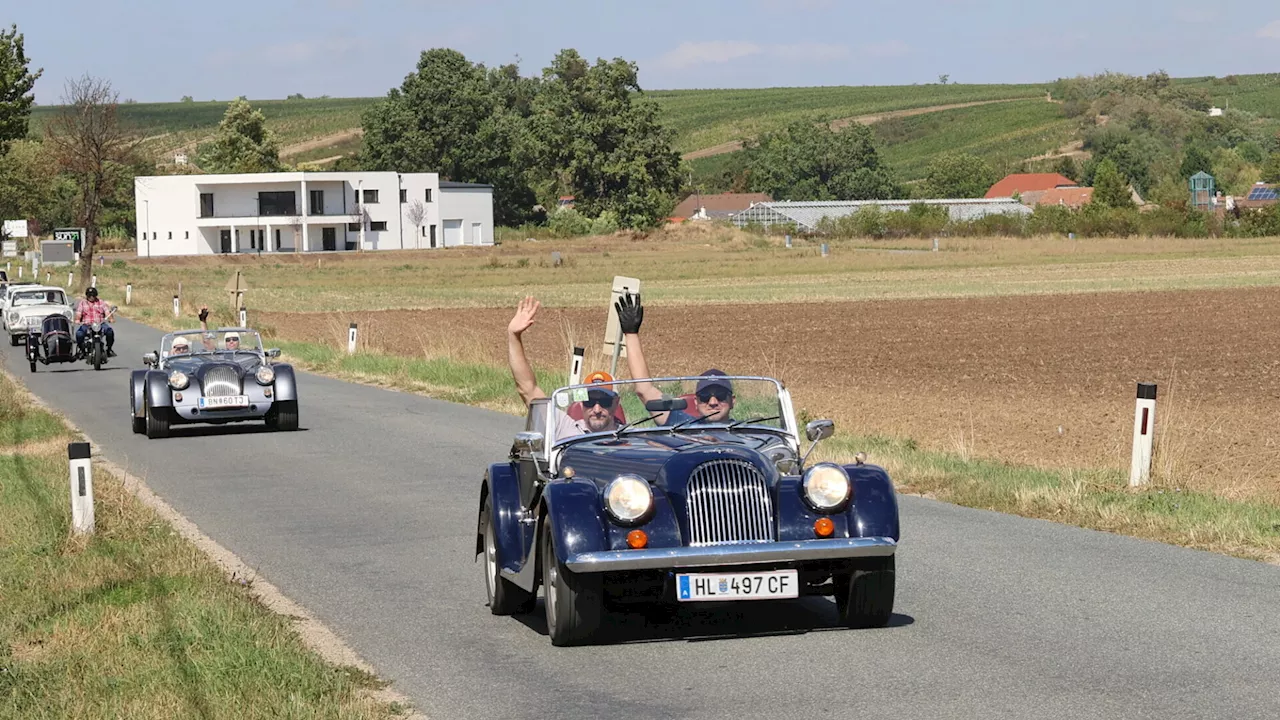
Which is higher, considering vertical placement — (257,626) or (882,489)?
(882,489)

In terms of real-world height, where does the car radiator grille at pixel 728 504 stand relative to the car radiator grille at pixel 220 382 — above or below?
above

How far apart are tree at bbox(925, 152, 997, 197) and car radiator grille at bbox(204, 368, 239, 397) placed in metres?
171

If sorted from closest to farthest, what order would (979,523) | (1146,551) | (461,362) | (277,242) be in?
1. (1146,551)
2. (979,523)
3. (461,362)
4. (277,242)

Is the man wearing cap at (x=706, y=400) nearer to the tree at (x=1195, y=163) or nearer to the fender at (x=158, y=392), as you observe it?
the fender at (x=158, y=392)

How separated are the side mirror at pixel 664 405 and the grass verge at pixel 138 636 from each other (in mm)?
2151

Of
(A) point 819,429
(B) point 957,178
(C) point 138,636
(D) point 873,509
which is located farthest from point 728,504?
(B) point 957,178

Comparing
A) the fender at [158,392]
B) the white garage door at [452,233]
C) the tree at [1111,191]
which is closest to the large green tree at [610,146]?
the white garage door at [452,233]

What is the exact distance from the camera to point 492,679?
7789 millimetres

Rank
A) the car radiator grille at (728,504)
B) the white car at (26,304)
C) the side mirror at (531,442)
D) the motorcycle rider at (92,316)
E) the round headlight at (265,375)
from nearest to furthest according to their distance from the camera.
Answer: the car radiator grille at (728,504) < the side mirror at (531,442) < the round headlight at (265,375) < the motorcycle rider at (92,316) < the white car at (26,304)

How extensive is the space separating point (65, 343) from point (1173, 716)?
3163 cm

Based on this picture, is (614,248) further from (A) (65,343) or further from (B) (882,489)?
(B) (882,489)

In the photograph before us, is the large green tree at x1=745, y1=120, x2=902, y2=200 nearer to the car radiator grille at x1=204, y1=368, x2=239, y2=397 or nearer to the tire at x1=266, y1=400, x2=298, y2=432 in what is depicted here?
the tire at x1=266, y1=400, x2=298, y2=432

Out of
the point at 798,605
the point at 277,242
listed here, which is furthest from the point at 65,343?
the point at 277,242

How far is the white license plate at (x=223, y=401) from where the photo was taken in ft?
70.6
